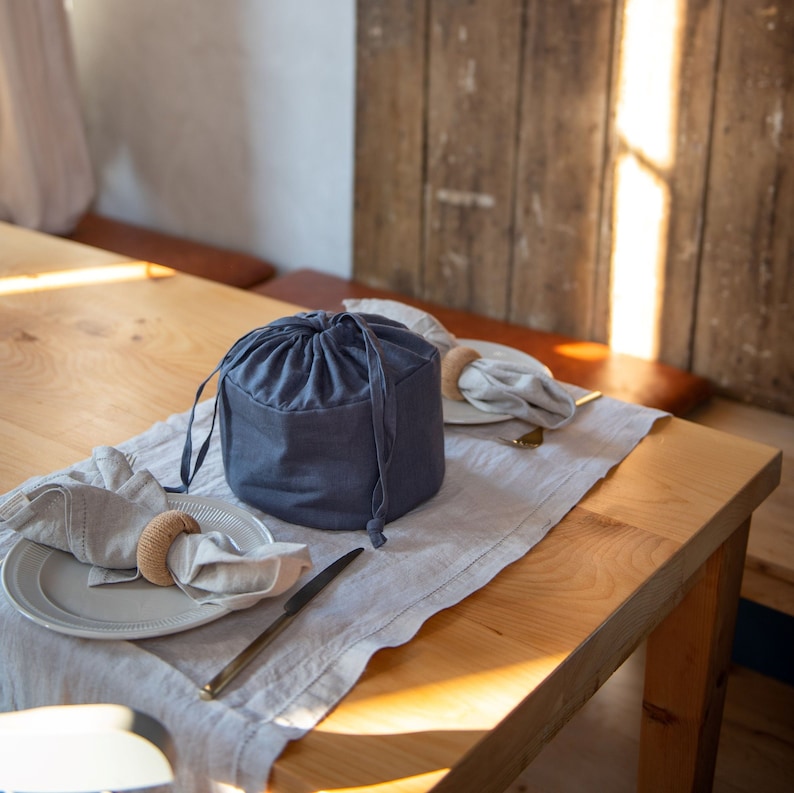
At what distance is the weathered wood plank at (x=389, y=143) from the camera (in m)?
2.22

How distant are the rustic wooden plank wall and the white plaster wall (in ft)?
0.38

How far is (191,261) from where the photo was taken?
102 inches

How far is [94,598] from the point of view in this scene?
821mm

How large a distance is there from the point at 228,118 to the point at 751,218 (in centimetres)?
143

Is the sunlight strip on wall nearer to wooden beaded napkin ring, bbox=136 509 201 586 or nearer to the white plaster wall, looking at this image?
the white plaster wall

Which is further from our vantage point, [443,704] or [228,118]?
[228,118]

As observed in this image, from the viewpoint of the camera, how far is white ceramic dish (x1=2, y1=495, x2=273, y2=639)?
777mm

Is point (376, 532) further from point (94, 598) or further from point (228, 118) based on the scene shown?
point (228, 118)

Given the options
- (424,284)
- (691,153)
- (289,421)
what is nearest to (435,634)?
(289,421)

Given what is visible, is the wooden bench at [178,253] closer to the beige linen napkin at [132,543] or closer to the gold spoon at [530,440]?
the gold spoon at [530,440]

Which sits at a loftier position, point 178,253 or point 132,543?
point 132,543

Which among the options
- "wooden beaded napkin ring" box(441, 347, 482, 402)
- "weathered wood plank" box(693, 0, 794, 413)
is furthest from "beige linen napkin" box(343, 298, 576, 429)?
"weathered wood plank" box(693, 0, 794, 413)

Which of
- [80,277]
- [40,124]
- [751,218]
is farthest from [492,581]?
[40,124]

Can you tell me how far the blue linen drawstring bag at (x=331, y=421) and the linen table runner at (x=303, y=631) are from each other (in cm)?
3
